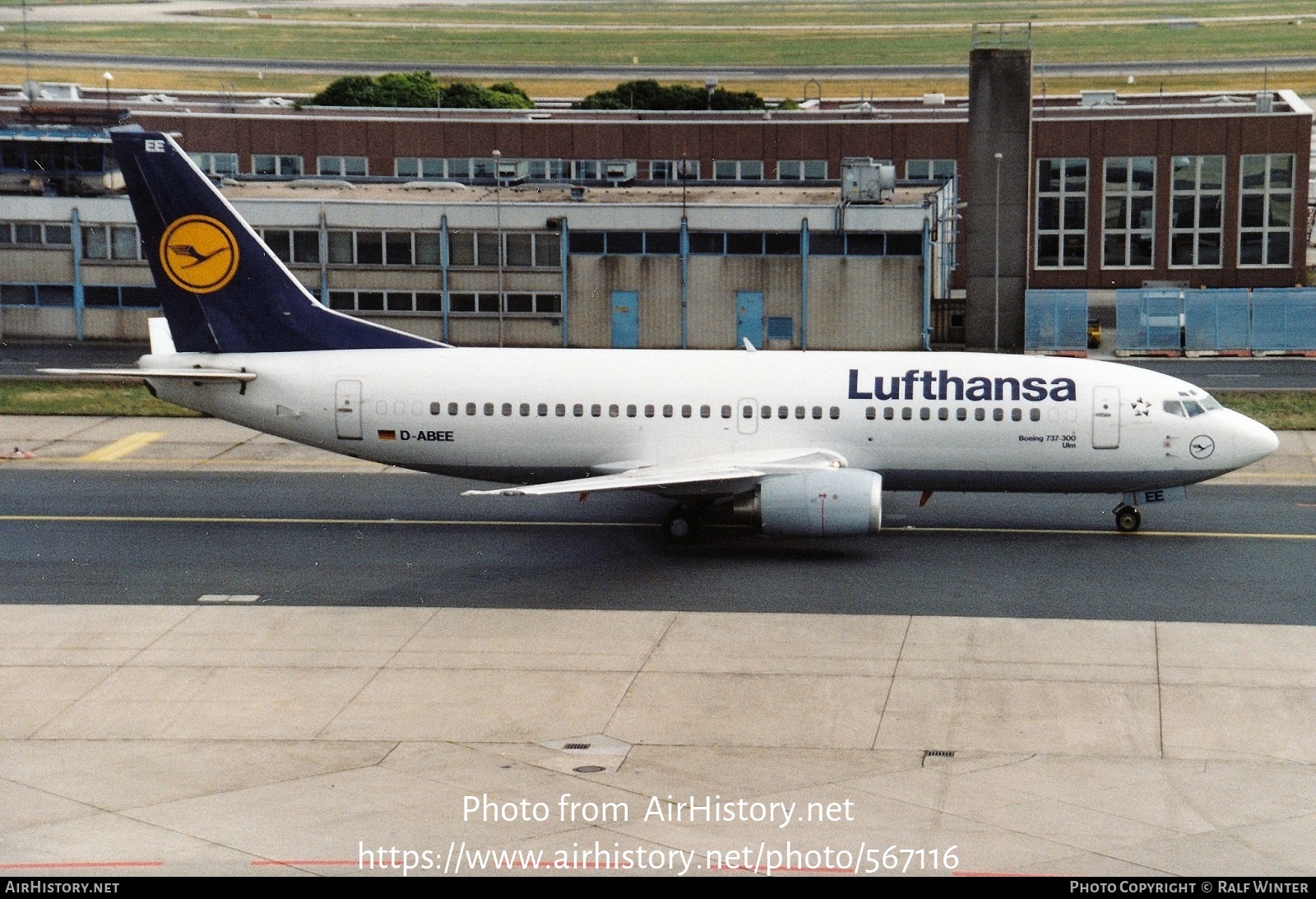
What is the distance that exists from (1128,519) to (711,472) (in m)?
8.78

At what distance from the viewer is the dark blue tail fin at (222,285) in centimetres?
3350

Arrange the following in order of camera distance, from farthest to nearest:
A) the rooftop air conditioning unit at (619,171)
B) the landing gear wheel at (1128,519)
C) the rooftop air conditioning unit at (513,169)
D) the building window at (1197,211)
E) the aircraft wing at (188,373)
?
the building window at (1197,211), the rooftop air conditioning unit at (513,169), the rooftop air conditioning unit at (619,171), the landing gear wheel at (1128,519), the aircraft wing at (188,373)

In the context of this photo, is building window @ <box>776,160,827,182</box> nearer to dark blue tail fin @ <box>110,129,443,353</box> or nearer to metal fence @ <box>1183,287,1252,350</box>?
metal fence @ <box>1183,287,1252,350</box>

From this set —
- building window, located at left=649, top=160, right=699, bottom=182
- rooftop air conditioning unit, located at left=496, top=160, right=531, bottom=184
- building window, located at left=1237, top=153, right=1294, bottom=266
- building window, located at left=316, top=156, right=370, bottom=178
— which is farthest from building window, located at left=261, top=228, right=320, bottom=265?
building window, located at left=1237, top=153, right=1294, bottom=266

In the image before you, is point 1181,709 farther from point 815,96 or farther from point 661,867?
point 815,96

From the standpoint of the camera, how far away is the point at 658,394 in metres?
32.9

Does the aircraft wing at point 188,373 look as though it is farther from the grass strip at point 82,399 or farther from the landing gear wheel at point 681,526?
the grass strip at point 82,399

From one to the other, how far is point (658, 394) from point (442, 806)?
1457 cm

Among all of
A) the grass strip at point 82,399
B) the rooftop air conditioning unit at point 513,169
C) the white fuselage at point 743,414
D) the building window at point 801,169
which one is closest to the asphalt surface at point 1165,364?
the grass strip at point 82,399

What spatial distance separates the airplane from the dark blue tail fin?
0.12 feet

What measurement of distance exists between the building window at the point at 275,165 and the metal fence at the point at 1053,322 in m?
37.7

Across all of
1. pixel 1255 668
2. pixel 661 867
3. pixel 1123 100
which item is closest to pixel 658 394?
pixel 1255 668

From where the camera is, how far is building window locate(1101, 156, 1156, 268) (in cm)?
7456

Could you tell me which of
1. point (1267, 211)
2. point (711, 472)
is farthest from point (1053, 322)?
point (711, 472)
